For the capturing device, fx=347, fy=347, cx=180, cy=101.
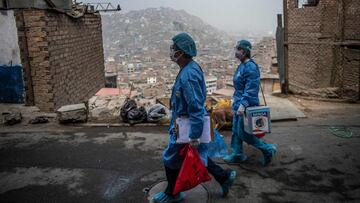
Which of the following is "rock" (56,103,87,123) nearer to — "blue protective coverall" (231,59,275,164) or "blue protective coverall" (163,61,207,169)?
"blue protective coverall" (231,59,275,164)

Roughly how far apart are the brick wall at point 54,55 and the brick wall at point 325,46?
628 cm

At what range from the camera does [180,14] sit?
128m

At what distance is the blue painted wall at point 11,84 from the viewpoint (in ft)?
29.9

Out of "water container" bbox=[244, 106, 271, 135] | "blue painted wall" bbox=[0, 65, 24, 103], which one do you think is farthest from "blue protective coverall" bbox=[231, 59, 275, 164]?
"blue painted wall" bbox=[0, 65, 24, 103]

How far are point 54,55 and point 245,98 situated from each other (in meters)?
5.79

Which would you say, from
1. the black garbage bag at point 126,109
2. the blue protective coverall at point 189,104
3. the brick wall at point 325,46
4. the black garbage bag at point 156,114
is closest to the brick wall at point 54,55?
the black garbage bag at point 126,109

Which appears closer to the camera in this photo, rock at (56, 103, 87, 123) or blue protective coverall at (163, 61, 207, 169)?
blue protective coverall at (163, 61, 207, 169)

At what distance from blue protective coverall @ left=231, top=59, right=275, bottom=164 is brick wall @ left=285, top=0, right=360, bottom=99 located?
5380 mm

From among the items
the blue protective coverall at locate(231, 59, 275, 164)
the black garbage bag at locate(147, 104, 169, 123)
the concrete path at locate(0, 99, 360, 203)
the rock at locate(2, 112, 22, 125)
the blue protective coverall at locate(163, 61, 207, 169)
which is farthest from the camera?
the rock at locate(2, 112, 22, 125)

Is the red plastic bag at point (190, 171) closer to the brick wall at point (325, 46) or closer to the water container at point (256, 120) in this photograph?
the water container at point (256, 120)

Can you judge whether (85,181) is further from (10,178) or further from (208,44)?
(208,44)

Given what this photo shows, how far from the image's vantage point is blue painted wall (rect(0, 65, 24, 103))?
9.11 meters

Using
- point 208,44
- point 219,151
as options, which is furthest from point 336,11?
point 208,44

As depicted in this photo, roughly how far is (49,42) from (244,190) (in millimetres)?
6320
